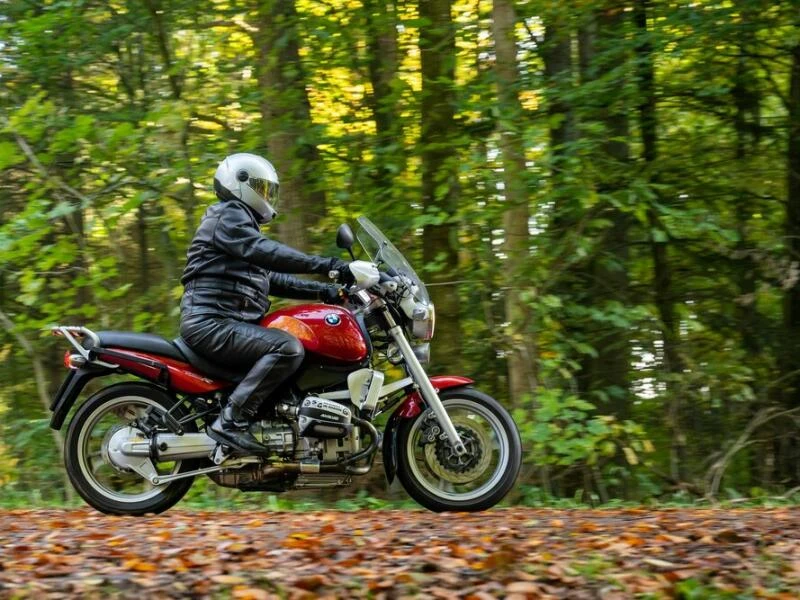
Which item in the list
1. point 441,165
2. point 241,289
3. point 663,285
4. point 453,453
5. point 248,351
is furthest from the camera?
point 663,285

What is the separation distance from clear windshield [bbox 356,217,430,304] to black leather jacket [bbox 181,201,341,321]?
0.36 m

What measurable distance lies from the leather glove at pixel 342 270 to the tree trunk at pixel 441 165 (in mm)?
2220

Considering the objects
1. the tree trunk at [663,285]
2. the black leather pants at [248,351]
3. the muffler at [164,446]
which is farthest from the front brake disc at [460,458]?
the tree trunk at [663,285]

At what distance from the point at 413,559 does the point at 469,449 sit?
1685mm

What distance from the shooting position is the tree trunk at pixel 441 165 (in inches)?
327

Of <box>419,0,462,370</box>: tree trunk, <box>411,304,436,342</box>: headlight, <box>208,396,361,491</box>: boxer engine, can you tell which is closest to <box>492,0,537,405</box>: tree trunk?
<box>419,0,462,370</box>: tree trunk

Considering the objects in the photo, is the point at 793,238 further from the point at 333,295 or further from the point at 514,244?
the point at 333,295

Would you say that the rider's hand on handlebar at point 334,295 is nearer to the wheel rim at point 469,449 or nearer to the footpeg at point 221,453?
the wheel rim at point 469,449

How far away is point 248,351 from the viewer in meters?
5.75

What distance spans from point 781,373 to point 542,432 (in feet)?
12.4

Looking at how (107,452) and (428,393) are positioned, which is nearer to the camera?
(428,393)

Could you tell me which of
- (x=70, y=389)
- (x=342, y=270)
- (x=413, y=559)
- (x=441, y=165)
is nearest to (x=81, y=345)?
(x=70, y=389)

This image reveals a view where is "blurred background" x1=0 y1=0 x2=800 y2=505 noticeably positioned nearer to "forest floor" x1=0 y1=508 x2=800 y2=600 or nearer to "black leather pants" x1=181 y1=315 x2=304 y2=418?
"black leather pants" x1=181 y1=315 x2=304 y2=418

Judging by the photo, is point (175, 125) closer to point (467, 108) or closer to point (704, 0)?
point (467, 108)
